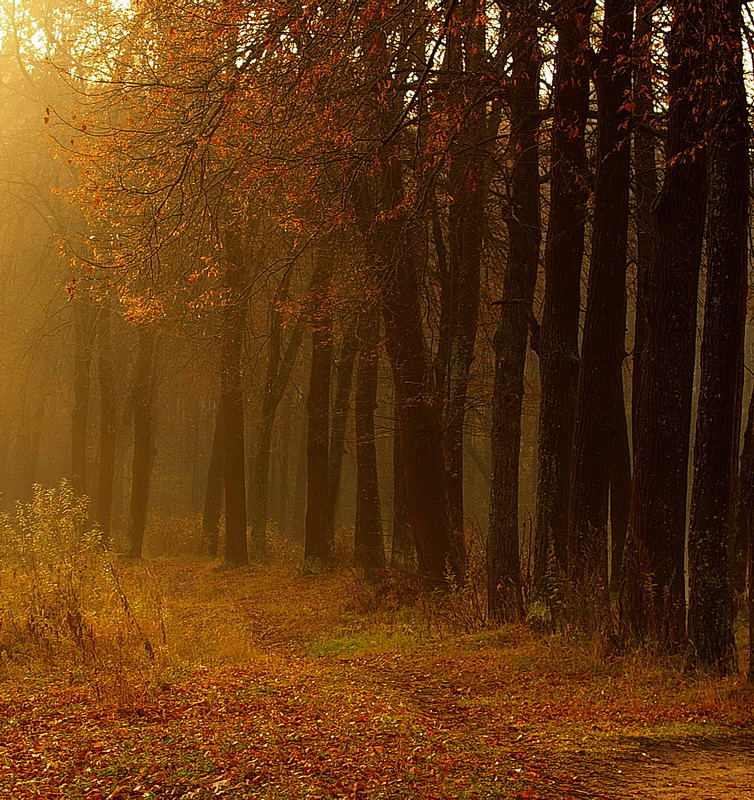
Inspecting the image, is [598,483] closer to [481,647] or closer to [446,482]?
[481,647]

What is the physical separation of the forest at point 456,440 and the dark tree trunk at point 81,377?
748 cm

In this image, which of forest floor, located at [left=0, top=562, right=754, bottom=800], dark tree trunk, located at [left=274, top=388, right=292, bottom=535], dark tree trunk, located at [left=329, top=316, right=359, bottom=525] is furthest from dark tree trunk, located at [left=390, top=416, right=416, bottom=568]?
dark tree trunk, located at [left=274, top=388, right=292, bottom=535]

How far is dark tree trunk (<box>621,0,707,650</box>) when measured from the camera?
8312mm

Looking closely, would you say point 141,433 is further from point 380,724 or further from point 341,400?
point 380,724

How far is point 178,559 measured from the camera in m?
24.1

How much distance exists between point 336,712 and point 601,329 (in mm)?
4950

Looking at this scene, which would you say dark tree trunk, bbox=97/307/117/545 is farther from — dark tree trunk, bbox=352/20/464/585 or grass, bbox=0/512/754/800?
grass, bbox=0/512/754/800

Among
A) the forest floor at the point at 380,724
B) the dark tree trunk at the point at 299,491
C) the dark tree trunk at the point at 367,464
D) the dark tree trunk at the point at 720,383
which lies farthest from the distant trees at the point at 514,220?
the dark tree trunk at the point at 299,491

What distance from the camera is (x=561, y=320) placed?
407 inches

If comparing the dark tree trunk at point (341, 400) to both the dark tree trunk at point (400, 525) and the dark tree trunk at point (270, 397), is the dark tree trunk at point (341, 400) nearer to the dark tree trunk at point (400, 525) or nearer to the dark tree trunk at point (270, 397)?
the dark tree trunk at point (270, 397)

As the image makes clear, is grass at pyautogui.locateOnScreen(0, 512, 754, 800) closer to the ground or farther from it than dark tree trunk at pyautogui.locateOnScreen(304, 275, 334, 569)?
closer to the ground

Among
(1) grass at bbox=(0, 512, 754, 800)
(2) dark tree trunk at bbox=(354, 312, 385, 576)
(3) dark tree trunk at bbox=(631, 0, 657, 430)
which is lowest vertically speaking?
(1) grass at bbox=(0, 512, 754, 800)

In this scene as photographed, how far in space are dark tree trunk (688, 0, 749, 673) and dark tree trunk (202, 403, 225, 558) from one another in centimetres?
1755

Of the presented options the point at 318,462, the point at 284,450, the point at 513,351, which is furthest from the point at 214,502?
the point at 513,351
